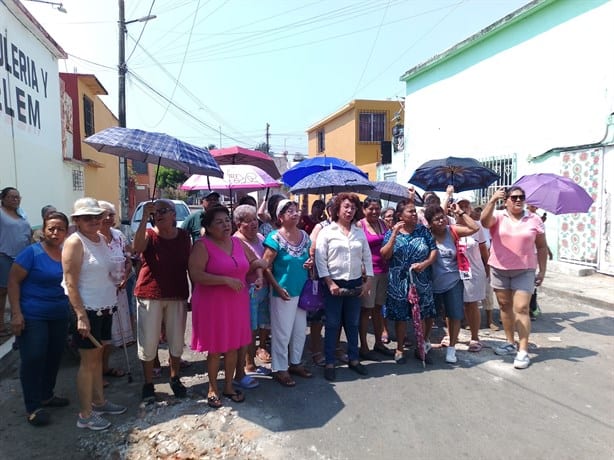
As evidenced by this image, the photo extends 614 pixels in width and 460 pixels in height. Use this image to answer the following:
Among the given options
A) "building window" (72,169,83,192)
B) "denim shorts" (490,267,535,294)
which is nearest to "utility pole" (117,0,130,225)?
"building window" (72,169,83,192)

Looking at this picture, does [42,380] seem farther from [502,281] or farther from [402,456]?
[502,281]

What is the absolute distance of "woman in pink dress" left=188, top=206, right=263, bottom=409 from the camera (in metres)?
3.69

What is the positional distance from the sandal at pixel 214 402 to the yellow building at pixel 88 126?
11.7 metres

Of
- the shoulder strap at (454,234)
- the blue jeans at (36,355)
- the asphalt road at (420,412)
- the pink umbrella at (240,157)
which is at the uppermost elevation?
the pink umbrella at (240,157)

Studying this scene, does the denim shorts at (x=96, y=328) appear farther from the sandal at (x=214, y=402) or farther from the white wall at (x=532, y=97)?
the white wall at (x=532, y=97)

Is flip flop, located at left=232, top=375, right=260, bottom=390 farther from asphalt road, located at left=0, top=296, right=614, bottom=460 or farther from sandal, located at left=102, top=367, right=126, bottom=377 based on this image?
sandal, located at left=102, top=367, right=126, bottom=377

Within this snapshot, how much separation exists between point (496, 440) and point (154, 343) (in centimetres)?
285

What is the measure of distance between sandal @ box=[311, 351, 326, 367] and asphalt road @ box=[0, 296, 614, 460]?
→ 16cm

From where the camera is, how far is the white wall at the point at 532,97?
29.7 ft

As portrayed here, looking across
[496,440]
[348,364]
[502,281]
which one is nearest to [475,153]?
[502,281]

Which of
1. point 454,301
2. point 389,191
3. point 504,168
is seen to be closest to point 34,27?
point 389,191

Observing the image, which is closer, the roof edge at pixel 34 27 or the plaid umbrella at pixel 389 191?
the plaid umbrella at pixel 389 191

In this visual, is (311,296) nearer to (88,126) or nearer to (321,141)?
(88,126)

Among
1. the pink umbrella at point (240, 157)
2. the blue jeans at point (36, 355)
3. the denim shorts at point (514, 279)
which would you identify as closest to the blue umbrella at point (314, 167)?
the pink umbrella at point (240, 157)
